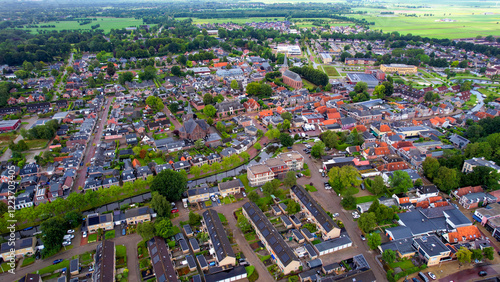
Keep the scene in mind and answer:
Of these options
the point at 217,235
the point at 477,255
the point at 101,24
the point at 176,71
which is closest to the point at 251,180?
the point at 217,235

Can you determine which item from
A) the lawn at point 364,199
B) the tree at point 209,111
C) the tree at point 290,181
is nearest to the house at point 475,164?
the lawn at point 364,199

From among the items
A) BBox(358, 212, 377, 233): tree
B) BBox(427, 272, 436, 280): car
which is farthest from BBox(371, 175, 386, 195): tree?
BBox(427, 272, 436, 280): car

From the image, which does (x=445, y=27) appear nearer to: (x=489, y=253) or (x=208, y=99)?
(x=208, y=99)

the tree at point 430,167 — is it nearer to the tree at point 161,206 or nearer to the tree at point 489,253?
the tree at point 489,253

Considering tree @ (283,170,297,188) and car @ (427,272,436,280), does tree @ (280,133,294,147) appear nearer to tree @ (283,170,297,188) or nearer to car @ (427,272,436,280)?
tree @ (283,170,297,188)

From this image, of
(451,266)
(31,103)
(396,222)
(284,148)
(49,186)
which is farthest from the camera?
(31,103)

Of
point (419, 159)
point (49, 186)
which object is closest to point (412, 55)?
point (419, 159)

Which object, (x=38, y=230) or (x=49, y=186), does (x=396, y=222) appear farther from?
(x=49, y=186)
